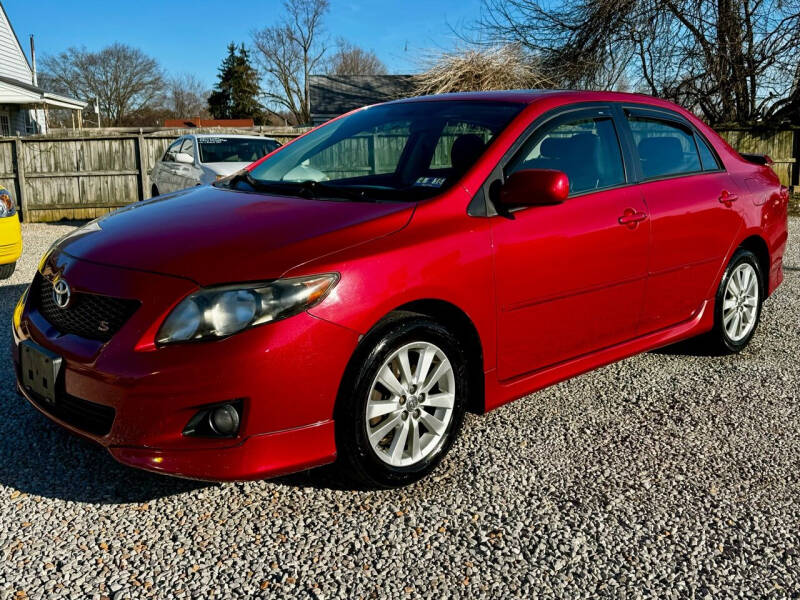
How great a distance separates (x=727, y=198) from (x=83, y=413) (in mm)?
3848

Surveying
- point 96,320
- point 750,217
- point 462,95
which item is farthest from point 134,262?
point 750,217

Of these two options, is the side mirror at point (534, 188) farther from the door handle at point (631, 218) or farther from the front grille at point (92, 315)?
the front grille at point (92, 315)

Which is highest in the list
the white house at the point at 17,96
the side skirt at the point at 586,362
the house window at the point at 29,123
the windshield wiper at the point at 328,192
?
the white house at the point at 17,96

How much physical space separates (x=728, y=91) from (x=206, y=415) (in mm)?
19662

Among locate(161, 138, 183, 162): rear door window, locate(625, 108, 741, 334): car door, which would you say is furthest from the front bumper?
locate(161, 138, 183, 162): rear door window

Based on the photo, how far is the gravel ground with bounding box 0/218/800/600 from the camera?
2449 mm

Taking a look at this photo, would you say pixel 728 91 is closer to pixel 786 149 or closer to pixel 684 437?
pixel 786 149

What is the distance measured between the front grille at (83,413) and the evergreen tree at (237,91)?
60.0m

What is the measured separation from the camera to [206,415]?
2.61 meters

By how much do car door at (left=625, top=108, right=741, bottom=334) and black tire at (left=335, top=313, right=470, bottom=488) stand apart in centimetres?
154

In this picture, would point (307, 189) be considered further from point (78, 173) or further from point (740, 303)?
point (78, 173)

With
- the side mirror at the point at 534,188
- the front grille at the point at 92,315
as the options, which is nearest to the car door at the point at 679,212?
the side mirror at the point at 534,188

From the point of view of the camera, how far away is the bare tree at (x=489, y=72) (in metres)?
20.4

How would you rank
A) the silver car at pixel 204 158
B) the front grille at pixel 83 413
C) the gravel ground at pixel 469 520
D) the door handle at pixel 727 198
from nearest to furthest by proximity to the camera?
the gravel ground at pixel 469 520 → the front grille at pixel 83 413 → the door handle at pixel 727 198 → the silver car at pixel 204 158
